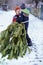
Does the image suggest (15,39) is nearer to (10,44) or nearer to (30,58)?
(10,44)

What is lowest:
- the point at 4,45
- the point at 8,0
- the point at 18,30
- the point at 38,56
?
the point at 8,0

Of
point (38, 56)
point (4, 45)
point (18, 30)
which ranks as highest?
point (18, 30)

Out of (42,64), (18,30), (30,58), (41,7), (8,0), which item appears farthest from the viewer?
(8,0)

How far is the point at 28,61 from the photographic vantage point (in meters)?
6.63

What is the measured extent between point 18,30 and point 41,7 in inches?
709

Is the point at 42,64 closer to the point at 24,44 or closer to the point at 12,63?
the point at 12,63

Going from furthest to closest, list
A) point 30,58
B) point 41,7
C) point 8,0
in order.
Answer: point 8,0 → point 41,7 → point 30,58

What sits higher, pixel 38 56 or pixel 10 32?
pixel 10 32

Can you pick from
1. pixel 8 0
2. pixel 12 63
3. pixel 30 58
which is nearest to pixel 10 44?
pixel 12 63

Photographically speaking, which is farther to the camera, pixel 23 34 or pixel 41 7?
pixel 41 7

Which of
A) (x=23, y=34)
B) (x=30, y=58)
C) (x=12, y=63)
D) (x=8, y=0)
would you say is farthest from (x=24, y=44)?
(x=8, y=0)

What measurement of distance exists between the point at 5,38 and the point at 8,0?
205ft

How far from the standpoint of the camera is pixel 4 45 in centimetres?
406

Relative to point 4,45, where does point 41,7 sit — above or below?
below
